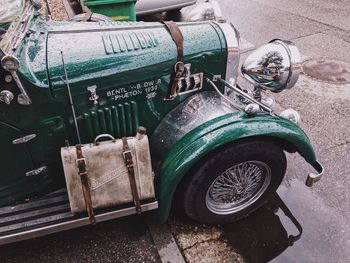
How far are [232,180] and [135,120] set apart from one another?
91 cm

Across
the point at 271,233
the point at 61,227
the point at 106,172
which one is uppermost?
the point at 106,172

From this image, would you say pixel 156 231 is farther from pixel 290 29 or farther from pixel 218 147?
pixel 290 29

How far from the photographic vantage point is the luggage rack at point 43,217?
235cm

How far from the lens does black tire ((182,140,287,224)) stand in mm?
2613

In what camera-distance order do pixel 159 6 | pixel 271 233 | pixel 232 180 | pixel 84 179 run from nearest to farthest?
pixel 84 179
pixel 232 180
pixel 271 233
pixel 159 6

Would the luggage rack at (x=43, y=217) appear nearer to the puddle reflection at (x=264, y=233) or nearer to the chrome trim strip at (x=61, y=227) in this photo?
the chrome trim strip at (x=61, y=227)

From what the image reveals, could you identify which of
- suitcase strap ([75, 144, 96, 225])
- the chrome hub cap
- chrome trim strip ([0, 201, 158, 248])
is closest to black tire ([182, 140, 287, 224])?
the chrome hub cap

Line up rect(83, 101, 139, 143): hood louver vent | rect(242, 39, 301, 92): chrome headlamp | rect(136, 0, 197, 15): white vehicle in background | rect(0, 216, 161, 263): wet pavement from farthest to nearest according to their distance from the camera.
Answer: rect(136, 0, 197, 15): white vehicle in background
rect(0, 216, 161, 263): wet pavement
rect(242, 39, 301, 92): chrome headlamp
rect(83, 101, 139, 143): hood louver vent

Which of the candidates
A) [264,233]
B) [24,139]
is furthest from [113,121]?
[264,233]

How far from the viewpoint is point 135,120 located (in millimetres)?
2742

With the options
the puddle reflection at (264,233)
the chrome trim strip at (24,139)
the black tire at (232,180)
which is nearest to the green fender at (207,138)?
the black tire at (232,180)

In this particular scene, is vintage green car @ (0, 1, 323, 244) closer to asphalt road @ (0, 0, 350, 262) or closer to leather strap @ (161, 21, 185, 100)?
leather strap @ (161, 21, 185, 100)

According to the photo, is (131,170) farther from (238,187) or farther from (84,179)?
(238,187)

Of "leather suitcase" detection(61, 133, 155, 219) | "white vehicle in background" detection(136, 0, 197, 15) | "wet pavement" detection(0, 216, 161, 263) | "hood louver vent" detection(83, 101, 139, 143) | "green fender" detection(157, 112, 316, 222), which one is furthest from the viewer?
"white vehicle in background" detection(136, 0, 197, 15)
